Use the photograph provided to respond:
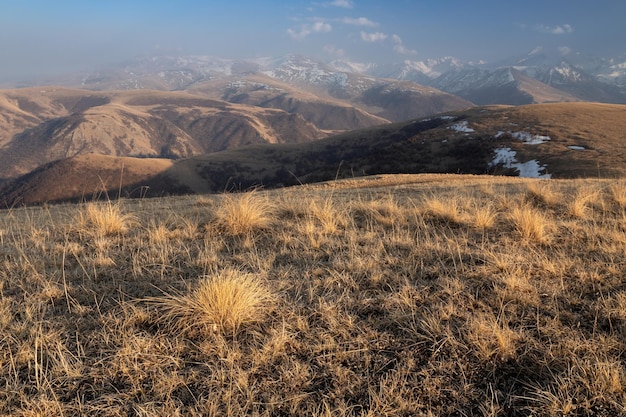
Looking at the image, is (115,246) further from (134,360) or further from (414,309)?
(414,309)

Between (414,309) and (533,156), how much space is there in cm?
5136

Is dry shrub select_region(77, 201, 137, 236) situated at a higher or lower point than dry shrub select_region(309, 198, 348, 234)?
lower

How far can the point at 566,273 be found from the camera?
3.55m

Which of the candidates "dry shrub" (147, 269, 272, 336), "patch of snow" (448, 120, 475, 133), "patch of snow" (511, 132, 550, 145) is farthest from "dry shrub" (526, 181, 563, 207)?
"patch of snow" (448, 120, 475, 133)

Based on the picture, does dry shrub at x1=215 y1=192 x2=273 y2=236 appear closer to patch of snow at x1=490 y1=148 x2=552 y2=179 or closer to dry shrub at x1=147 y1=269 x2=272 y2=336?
dry shrub at x1=147 y1=269 x2=272 y2=336

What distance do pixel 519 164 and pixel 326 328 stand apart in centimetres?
5112

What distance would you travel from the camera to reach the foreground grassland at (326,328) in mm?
2109

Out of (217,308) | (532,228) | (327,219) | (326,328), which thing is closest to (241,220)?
(327,219)

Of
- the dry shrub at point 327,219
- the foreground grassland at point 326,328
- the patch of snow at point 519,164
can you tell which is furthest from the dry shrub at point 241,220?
the patch of snow at point 519,164

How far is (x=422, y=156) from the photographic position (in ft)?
216

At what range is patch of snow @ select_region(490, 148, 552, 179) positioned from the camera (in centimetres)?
3871

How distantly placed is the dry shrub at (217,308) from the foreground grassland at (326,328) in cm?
2

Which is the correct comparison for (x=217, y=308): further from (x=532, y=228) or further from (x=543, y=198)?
(x=543, y=198)

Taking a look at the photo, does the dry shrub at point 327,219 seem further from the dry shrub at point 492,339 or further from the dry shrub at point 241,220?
the dry shrub at point 492,339
